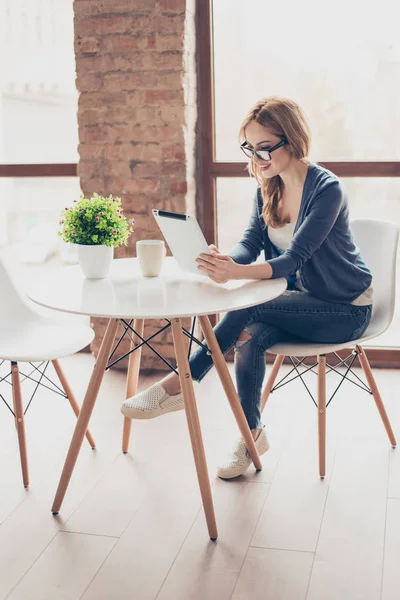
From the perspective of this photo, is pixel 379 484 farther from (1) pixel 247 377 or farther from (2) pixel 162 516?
(2) pixel 162 516

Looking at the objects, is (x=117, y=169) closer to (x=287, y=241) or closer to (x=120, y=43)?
(x=120, y=43)

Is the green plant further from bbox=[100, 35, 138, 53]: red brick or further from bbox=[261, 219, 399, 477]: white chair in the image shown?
bbox=[100, 35, 138, 53]: red brick

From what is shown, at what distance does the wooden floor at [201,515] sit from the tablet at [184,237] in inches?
27.2

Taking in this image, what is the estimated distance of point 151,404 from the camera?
2.32 m

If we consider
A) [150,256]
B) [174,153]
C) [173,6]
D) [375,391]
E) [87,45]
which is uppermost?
[173,6]

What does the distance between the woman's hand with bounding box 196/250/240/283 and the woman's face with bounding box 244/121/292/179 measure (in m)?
0.37

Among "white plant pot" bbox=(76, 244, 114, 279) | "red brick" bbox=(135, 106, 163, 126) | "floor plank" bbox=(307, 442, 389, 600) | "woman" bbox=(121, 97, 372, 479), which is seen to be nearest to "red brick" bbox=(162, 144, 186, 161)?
"red brick" bbox=(135, 106, 163, 126)

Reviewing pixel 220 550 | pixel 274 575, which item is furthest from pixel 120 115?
pixel 274 575

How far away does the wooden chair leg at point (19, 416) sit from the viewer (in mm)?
2412

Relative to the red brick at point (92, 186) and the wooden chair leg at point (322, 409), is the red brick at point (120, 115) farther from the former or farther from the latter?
the wooden chair leg at point (322, 409)

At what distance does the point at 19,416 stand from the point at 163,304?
25.5 inches

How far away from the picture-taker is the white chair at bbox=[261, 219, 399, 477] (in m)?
2.44

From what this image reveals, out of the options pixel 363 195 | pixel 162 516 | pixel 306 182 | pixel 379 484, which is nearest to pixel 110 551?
pixel 162 516

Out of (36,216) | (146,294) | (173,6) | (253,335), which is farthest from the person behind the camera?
(36,216)
